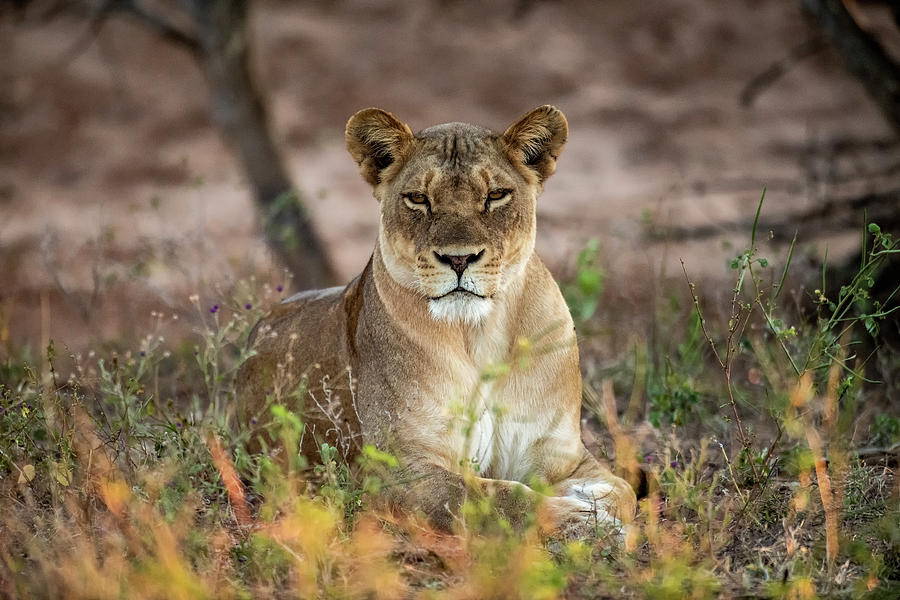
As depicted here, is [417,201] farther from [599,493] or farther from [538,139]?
[599,493]

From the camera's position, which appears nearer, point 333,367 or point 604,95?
point 333,367

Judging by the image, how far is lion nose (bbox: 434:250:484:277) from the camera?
150 inches

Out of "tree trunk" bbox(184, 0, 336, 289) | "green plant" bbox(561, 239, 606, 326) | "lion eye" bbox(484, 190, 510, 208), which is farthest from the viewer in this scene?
"tree trunk" bbox(184, 0, 336, 289)

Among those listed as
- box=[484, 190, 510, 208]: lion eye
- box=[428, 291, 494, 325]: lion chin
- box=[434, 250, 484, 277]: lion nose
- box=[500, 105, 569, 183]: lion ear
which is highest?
box=[500, 105, 569, 183]: lion ear

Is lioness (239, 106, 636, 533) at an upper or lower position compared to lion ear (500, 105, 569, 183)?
lower

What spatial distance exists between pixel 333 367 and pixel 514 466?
0.87 m

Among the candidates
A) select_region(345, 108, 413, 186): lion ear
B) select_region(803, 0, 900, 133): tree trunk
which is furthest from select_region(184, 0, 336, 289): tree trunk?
select_region(345, 108, 413, 186): lion ear

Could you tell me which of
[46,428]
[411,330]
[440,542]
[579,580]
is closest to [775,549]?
[579,580]

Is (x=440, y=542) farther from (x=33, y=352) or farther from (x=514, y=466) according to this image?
(x=33, y=352)

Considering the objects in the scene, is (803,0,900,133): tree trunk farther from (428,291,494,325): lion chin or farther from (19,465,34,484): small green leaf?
(19,465,34,484): small green leaf

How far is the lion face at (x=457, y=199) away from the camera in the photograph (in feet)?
12.6

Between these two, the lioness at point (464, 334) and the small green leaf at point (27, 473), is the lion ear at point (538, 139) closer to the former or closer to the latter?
the lioness at point (464, 334)

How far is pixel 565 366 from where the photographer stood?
4254mm

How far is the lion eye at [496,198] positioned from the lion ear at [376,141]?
1.36ft
